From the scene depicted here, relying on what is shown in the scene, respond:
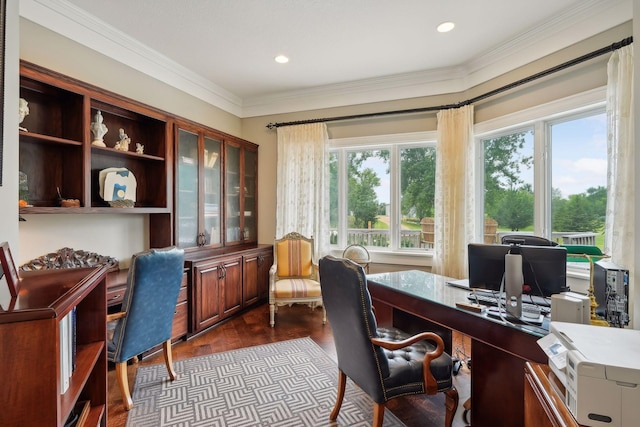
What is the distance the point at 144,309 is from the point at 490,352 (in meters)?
2.23

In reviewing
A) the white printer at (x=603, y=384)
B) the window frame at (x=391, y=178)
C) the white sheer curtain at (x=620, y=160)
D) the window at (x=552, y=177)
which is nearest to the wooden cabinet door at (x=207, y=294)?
the window frame at (x=391, y=178)

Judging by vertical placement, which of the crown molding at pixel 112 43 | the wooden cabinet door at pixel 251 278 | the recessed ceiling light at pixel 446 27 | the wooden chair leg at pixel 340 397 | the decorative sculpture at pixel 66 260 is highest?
the recessed ceiling light at pixel 446 27

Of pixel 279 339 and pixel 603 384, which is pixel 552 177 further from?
pixel 279 339

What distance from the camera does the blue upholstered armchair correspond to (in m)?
1.97

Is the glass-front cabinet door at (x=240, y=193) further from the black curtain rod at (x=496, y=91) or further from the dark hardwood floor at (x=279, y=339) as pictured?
the dark hardwood floor at (x=279, y=339)

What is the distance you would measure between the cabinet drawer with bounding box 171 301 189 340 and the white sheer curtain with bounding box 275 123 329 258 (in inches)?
64.8

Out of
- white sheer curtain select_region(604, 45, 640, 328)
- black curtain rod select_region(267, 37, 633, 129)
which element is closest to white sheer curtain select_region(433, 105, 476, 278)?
black curtain rod select_region(267, 37, 633, 129)

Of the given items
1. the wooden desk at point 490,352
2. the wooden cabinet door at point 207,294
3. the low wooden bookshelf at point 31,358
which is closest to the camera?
the low wooden bookshelf at point 31,358

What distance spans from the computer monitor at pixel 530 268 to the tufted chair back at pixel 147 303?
2.15 m

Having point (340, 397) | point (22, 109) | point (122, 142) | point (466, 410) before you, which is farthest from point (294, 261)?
point (22, 109)

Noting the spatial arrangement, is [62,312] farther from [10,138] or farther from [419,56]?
[419,56]

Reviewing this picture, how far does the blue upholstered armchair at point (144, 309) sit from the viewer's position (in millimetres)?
1971

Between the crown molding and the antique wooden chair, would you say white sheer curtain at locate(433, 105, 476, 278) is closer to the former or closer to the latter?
the antique wooden chair

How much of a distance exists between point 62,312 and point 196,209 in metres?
2.71
